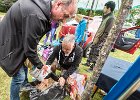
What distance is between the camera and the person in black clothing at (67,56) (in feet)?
11.3

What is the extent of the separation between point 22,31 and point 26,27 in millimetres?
139

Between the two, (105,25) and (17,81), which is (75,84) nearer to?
(17,81)

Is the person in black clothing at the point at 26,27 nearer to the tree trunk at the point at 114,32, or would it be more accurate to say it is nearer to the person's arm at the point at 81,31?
the tree trunk at the point at 114,32

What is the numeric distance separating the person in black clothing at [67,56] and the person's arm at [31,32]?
47.8 inches

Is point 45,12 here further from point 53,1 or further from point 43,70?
point 43,70

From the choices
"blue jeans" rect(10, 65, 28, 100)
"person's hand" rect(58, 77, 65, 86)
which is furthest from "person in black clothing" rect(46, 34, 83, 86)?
"blue jeans" rect(10, 65, 28, 100)

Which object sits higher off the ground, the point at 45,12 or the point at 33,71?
the point at 45,12

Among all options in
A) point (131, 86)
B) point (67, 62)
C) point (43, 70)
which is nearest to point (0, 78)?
point (67, 62)

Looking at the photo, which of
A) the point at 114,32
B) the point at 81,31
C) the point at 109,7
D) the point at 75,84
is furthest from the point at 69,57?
the point at 81,31

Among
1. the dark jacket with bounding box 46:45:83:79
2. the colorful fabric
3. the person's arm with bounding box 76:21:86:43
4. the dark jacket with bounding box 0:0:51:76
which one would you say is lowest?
the person's arm with bounding box 76:21:86:43

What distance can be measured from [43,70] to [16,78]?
365 mm

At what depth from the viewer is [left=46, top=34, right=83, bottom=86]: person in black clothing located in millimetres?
3451

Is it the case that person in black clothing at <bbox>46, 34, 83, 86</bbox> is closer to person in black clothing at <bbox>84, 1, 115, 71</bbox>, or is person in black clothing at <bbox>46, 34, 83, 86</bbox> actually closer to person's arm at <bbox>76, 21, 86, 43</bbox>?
person in black clothing at <bbox>84, 1, 115, 71</bbox>

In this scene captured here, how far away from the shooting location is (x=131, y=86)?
1.56 m
